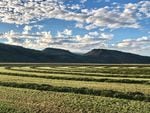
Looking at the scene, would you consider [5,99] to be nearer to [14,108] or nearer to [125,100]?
[14,108]

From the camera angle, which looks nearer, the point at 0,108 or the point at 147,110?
the point at 147,110

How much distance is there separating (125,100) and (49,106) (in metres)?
7.35

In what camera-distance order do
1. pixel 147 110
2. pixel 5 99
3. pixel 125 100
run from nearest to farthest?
pixel 147 110 < pixel 125 100 < pixel 5 99

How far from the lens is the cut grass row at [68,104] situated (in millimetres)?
29641

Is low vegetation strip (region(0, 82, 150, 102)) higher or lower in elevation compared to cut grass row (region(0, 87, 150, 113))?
higher

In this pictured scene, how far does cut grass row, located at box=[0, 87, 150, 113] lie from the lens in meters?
29.6

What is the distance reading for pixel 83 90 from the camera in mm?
40344

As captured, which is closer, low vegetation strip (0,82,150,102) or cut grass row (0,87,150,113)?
cut grass row (0,87,150,113)

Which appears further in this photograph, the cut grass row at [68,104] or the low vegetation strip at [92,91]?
the low vegetation strip at [92,91]

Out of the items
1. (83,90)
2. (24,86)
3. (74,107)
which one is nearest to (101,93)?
(83,90)

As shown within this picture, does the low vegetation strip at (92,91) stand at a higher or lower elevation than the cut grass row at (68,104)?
higher

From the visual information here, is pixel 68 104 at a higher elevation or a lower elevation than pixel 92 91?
lower

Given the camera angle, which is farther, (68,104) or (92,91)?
(92,91)

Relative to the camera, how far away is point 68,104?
32156 millimetres
